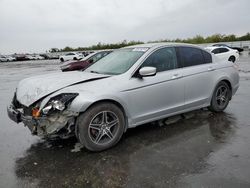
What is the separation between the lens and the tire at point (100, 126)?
3.73 meters

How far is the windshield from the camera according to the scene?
4.51 meters

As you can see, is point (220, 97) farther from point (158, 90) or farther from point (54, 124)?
point (54, 124)

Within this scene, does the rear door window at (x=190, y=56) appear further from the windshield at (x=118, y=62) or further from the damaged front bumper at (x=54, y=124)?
the damaged front bumper at (x=54, y=124)

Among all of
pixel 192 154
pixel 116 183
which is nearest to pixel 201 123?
pixel 192 154

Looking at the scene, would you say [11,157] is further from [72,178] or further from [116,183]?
[116,183]

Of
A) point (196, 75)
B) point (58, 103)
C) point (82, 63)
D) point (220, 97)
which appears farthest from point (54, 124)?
point (82, 63)

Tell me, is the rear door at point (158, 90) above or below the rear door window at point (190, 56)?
below

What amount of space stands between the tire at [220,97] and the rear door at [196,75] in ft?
0.85

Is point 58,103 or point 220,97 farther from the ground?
point 58,103

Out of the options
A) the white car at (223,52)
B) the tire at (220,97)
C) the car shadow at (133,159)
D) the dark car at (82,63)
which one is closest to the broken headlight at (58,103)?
the car shadow at (133,159)

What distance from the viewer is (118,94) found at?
3.97 m

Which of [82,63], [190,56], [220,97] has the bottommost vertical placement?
[220,97]

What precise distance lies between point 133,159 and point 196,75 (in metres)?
2.34

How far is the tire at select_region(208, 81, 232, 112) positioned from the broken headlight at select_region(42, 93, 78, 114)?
332 centimetres
